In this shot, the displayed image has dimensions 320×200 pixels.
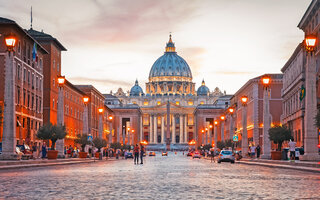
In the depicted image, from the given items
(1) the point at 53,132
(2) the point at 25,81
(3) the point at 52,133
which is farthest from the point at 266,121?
(2) the point at 25,81

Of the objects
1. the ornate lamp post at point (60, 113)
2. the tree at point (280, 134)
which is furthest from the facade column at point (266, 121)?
the ornate lamp post at point (60, 113)

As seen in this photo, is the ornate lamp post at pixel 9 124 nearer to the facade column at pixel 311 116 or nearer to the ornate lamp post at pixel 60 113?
the ornate lamp post at pixel 60 113

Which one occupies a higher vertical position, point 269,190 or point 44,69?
point 44,69

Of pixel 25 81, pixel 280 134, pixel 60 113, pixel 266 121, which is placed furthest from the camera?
pixel 25 81

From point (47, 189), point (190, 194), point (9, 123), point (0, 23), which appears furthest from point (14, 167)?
point (0, 23)

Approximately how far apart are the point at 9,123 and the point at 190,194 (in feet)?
76.9

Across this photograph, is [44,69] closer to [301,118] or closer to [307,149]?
[301,118]

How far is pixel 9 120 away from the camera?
37.3m

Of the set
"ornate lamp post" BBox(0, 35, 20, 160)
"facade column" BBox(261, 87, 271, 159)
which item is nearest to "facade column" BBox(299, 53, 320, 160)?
"facade column" BBox(261, 87, 271, 159)

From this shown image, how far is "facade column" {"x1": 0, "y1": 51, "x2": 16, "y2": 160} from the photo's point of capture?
3728 centimetres

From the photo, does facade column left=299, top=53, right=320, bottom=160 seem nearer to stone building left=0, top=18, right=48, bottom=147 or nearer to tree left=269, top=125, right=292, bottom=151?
tree left=269, top=125, right=292, bottom=151

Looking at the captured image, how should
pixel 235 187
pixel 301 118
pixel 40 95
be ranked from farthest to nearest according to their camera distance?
pixel 40 95 < pixel 301 118 < pixel 235 187

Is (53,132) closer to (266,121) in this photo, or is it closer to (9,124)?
(9,124)

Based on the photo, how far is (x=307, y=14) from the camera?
6519 cm
